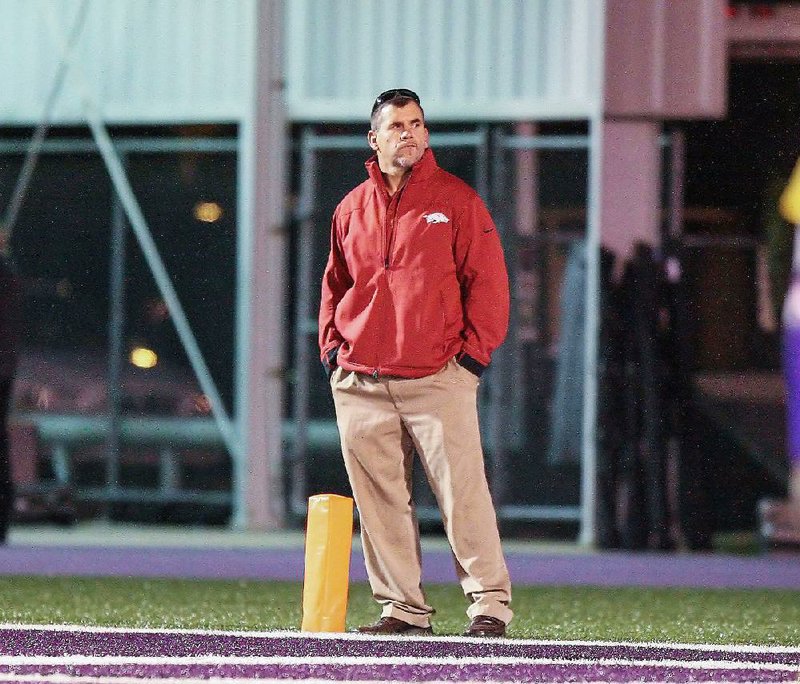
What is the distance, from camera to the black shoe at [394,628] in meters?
6.23

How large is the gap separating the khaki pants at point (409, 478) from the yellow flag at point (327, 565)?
0.44 ft

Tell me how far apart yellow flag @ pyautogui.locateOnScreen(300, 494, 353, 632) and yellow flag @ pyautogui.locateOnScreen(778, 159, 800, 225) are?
677 cm

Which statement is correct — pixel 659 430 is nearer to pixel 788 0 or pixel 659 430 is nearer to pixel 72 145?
pixel 788 0

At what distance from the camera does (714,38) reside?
39.8 ft

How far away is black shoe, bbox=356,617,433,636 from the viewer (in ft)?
20.4

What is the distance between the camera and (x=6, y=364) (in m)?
11.6

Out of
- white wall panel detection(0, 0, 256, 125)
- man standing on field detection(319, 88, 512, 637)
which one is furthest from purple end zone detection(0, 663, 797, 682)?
white wall panel detection(0, 0, 256, 125)

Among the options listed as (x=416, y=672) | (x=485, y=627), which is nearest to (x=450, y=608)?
(x=485, y=627)

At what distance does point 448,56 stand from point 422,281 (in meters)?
7.01

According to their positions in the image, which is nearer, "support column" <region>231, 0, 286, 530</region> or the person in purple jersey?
the person in purple jersey

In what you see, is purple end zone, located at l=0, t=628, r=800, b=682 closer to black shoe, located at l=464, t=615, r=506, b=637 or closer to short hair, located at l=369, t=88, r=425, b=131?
Answer: black shoe, located at l=464, t=615, r=506, b=637

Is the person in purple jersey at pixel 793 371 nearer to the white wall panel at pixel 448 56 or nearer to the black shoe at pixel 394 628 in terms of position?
the white wall panel at pixel 448 56

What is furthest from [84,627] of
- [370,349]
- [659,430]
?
[659,430]

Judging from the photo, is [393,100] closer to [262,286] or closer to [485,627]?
[485,627]
